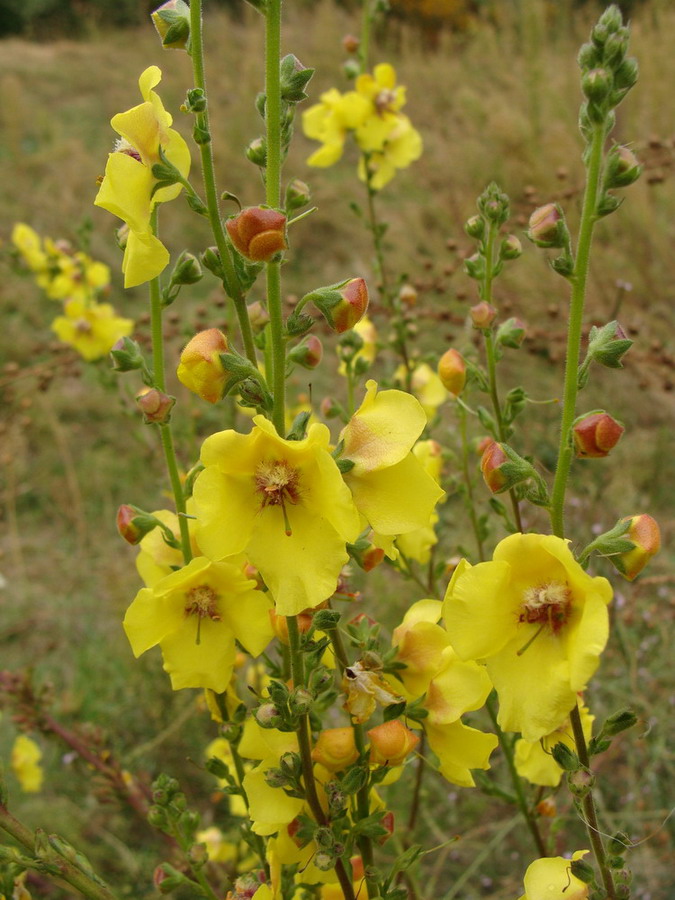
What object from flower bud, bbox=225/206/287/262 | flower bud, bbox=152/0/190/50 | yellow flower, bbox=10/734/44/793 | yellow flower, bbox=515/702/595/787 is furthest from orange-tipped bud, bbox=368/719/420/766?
yellow flower, bbox=10/734/44/793

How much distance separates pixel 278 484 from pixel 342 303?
0.25 metres

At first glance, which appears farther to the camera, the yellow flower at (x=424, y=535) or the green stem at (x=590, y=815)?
the yellow flower at (x=424, y=535)

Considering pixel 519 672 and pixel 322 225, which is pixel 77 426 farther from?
pixel 519 672

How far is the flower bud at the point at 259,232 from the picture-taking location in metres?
1.00

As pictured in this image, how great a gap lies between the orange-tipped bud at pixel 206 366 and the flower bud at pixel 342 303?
0.14 metres

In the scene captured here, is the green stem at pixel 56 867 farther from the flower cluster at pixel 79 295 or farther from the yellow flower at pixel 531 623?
the flower cluster at pixel 79 295

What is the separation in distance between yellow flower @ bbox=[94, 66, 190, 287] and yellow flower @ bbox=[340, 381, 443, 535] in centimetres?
35

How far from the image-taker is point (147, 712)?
3480 mm

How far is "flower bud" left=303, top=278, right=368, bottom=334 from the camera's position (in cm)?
110

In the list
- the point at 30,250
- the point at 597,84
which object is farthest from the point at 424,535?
the point at 30,250

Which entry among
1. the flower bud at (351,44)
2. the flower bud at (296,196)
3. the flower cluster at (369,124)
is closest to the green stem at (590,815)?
the flower bud at (296,196)

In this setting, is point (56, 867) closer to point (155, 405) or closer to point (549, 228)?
point (155, 405)

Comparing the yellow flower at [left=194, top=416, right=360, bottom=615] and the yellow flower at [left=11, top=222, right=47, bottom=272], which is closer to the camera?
the yellow flower at [left=194, top=416, right=360, bottom=615]

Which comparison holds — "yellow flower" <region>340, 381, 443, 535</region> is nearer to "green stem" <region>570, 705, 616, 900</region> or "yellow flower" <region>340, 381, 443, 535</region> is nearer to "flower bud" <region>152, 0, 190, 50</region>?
"green stem" <region>570, 705, 616, 900</region>
